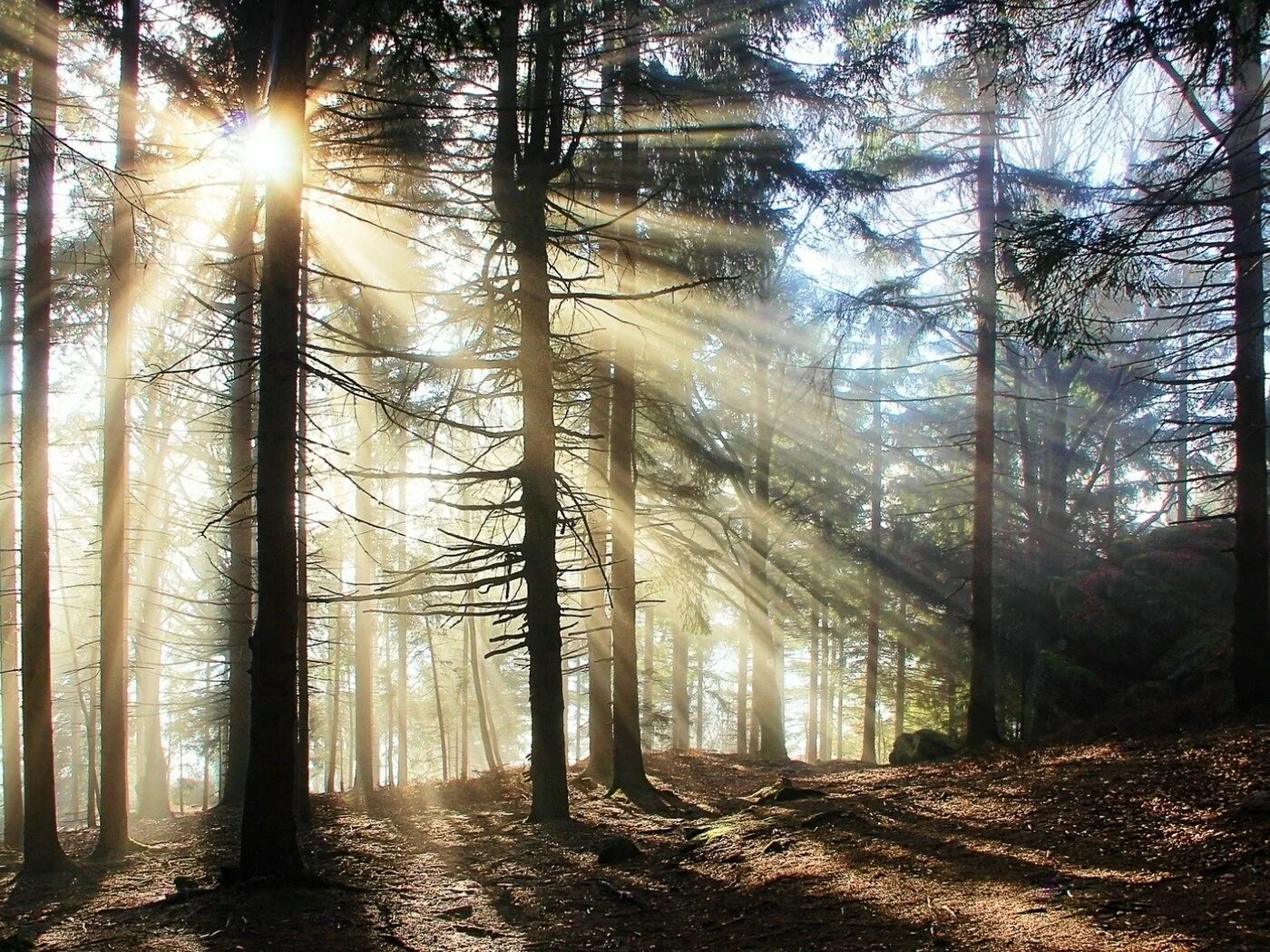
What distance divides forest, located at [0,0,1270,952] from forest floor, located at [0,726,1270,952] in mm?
55

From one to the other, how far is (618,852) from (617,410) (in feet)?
20.2

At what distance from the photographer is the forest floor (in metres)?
4.71

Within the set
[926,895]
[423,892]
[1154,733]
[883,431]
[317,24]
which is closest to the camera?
[926,895]

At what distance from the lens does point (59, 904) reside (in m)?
7.30

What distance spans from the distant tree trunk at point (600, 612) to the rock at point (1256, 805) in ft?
25.4

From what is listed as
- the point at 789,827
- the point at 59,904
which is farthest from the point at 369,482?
the point at 789,827

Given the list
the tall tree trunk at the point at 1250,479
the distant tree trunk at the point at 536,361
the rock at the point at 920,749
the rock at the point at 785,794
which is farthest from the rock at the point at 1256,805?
the rock at the point at 920,749

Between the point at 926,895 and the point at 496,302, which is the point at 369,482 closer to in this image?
the point at 496,302

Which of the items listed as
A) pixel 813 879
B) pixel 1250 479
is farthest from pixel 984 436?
pixel 813 879

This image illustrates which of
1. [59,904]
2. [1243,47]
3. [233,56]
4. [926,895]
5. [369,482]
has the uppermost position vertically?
[233,56]

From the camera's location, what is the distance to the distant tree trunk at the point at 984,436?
42.9 ft

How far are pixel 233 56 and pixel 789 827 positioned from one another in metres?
10.0

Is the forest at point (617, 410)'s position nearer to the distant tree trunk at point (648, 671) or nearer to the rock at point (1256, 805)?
the rock at point (1256, 805)

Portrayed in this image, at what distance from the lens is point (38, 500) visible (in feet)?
31.7
